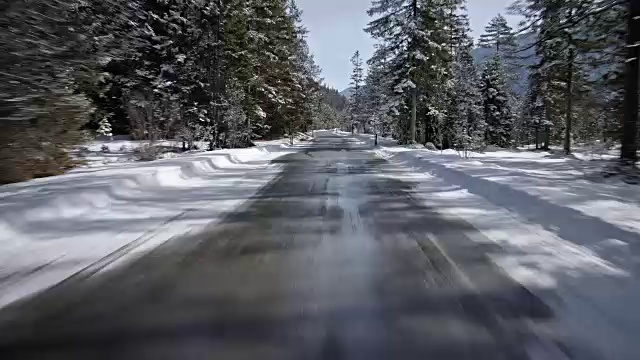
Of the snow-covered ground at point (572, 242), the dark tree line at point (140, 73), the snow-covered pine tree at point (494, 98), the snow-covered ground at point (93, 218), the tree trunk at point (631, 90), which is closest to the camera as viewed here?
the snow-covered ground at point (572, 242)

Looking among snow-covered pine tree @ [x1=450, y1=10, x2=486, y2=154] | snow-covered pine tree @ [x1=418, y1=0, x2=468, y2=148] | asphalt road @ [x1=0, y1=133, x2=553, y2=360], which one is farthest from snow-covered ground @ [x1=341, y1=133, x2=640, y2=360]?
snow-covered pine tree @ [x1=418, y1=0, x2=468, y2=148]

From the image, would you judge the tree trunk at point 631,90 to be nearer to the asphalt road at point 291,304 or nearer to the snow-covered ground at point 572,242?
the snow-covered ground at point 572,242

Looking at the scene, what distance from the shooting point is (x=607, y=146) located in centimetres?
1755

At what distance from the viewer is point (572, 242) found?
6.54m

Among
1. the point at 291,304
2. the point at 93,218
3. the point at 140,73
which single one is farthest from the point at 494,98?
the point at 291,304

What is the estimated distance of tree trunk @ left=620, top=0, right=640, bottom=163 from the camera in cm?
1274

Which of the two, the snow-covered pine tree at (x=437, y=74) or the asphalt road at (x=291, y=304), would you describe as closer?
the asphalt road at (x=291, y=304)

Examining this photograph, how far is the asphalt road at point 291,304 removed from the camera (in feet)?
11.4

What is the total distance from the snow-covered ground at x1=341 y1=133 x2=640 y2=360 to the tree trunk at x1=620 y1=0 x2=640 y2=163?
1.17 metres

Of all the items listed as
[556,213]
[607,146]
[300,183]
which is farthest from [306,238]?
[607,146]

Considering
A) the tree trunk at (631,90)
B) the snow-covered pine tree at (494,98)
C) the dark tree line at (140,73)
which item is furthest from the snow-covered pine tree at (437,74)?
the tree trunk at (631,90)

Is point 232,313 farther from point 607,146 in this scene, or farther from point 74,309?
point 607,146

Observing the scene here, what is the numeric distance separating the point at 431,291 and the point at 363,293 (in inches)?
26.2

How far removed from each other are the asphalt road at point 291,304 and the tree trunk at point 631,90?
9059mm
